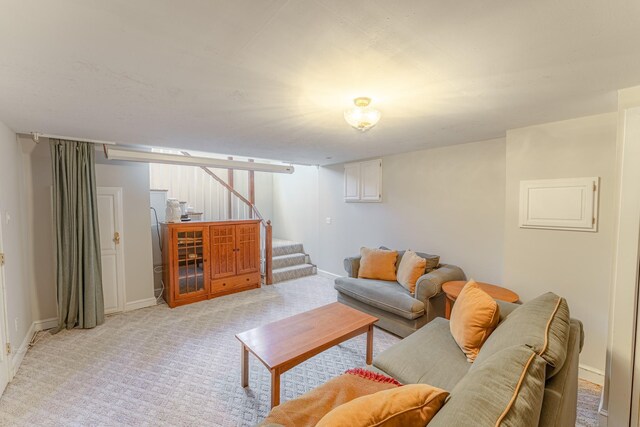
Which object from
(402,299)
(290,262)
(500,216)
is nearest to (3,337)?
(402,299)

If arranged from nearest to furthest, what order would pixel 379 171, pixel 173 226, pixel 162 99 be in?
pixel 162 99 < pixel 173 226 < pixel 379 171

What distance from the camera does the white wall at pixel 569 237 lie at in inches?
86.7

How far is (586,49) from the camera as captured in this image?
1.27 meters

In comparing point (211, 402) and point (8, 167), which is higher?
point (8, 167)

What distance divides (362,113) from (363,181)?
2634 millimetres

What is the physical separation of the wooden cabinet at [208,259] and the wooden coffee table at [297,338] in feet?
7.13

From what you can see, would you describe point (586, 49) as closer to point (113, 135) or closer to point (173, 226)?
point (113, 135)

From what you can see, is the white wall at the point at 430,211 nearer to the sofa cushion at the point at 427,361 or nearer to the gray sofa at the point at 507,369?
the gray sofa at the point at 507,369

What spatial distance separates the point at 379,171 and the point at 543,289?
8.08 feet

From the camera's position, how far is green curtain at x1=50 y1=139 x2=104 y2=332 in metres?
3.01

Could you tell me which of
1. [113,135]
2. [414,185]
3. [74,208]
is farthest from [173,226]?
[414,185]

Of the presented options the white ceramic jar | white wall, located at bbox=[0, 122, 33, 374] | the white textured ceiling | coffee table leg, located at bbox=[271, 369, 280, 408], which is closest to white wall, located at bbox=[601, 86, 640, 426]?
the white textured ceiling

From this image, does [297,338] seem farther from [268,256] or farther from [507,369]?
[268,256]

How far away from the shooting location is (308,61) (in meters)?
1.38
